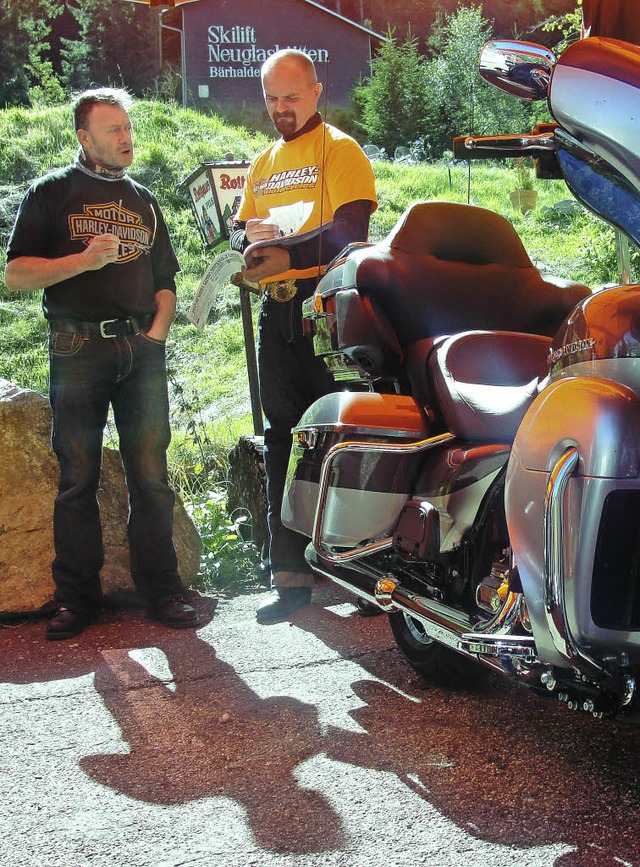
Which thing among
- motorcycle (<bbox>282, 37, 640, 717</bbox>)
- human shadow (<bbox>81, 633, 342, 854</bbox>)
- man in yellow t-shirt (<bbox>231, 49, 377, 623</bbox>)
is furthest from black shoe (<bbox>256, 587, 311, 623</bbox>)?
motorcycle (<bbox>282, 37, 640, 717</bbox>)

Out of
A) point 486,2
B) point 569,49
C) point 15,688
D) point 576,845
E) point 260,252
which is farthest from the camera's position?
point 486,2

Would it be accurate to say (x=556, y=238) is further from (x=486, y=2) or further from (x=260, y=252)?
(x=486, y=2)

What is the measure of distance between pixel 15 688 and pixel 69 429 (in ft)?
3.38

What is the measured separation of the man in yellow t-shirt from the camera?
3998mm

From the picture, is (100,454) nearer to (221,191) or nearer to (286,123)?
(286,123)

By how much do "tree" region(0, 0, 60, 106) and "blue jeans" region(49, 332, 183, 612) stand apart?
23.6m

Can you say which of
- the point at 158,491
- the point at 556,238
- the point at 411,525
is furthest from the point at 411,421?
the point at 556,238

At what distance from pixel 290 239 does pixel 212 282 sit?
2.74ft

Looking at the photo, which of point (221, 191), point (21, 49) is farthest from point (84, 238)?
point (21, 49)

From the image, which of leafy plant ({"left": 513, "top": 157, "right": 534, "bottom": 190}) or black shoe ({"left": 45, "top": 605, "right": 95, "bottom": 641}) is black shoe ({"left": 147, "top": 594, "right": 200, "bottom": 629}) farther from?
leafy plant ({"left": 513, "top": 157, "right": 534, "bottom": 190})

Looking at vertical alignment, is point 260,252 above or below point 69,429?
above

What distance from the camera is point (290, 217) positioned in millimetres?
4000

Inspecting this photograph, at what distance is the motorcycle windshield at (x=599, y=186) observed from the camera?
1.95m

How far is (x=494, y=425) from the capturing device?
2602 mm
